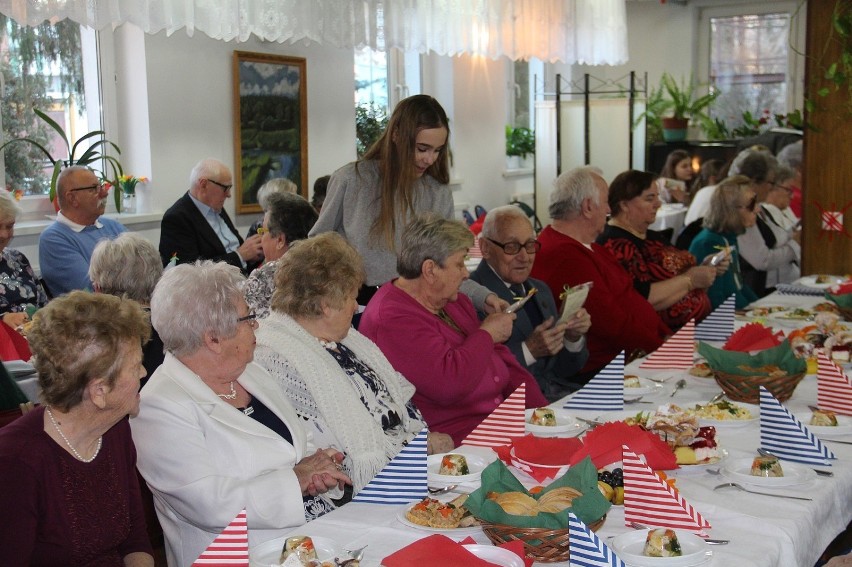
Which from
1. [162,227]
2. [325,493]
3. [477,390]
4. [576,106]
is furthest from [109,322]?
[576,106]

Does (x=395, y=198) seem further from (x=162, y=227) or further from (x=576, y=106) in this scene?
(x=576, y=106)

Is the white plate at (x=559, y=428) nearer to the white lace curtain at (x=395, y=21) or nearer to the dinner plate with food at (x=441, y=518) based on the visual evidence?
the dinner plate with food at (x=441, y=518)

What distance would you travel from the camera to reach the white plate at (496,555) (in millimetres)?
1751

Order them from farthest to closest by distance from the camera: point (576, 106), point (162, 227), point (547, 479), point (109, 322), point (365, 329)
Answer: point (576, 106) → point (162, 227) → point (365, 329) → point (547, 479) → point (109, 322)

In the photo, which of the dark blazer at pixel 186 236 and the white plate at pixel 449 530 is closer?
the white plate at pixel 449 530

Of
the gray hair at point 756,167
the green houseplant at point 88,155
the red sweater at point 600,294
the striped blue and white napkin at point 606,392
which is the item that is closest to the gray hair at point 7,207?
the green houseplant at point 88,155

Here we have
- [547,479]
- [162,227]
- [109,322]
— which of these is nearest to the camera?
[109,322]

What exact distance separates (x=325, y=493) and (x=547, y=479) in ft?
1.88

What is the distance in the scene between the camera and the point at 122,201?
5969 millimetres

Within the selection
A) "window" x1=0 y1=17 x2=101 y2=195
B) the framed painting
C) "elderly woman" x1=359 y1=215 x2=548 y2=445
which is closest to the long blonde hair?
"elderly woman" x1=359 y1=215 x2=548 y2=445

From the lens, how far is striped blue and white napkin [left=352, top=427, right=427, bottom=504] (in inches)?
85.5

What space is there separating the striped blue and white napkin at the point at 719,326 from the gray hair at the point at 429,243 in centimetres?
126

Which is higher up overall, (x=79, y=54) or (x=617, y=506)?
(x=79, y=54)

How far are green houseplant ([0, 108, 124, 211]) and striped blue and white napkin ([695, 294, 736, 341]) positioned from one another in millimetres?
3084
